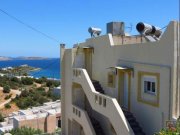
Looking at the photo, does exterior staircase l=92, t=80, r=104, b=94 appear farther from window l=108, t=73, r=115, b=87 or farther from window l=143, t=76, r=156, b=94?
window l=143, t=76, r=156, b=94

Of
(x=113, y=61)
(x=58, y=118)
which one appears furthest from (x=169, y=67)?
(x=58, y=118)

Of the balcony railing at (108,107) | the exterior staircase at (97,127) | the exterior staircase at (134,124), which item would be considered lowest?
the exterior staircase at (97,127)

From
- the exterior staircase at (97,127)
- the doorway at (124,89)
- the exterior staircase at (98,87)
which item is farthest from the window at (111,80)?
the exterior staircase at (97,127)

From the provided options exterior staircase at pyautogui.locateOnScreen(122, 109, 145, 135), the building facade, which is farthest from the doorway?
exterior staircase at pyautogui.locateOnScreen(122, 109, 145, 135)

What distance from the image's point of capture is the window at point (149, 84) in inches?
445

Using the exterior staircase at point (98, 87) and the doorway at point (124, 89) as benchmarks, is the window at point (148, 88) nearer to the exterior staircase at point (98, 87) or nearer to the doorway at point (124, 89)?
the doorway at point (124, 89)

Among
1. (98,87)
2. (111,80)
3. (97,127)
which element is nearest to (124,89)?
(111,80)

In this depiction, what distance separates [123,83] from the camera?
43.8 feet

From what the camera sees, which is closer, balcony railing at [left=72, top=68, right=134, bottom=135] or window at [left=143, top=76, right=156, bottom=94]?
balcony railing at [left=72, top=68, right=134, bottom=135]

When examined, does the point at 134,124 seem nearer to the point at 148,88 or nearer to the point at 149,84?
the point at 148,88

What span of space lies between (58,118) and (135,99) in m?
13.8

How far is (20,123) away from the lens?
2216 cm

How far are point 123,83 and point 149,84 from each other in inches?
75.0

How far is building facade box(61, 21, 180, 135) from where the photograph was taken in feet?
33.7
